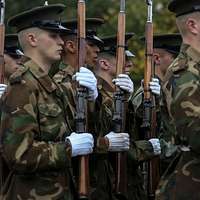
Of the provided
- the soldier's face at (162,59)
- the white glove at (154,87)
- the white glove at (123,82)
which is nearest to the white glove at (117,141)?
the white glove at (123,82)

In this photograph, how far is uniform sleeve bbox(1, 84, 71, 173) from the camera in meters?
5.38

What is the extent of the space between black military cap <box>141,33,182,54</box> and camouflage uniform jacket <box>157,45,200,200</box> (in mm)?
2360

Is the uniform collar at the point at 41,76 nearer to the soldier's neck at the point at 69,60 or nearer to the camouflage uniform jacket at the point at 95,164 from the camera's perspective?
the camouflage uniform jacket at the point at 95,164

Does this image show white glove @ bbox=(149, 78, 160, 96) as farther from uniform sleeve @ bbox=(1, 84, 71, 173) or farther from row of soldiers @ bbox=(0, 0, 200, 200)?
uniform sleeve @ bbox=(1, 84, 71, 173)

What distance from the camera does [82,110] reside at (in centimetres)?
591

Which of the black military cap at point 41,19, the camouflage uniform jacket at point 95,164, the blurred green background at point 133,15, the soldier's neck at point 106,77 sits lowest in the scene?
the camouflage uniform jacket at point 95,164

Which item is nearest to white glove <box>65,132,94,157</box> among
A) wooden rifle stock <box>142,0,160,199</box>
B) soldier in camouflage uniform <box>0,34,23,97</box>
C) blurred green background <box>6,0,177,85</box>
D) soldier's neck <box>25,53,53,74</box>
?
soldier's neck <box>25,53,53,74</box>

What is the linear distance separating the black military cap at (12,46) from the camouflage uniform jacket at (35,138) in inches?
90.1

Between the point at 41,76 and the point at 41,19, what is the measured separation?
20.0 inches

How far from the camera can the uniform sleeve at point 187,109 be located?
5.07 metres

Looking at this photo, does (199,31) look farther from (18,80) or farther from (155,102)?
(155,102)

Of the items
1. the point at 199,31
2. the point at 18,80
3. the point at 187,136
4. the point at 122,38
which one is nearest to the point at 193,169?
the point at 187,136

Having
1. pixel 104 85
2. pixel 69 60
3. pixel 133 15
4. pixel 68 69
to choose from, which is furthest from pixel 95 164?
pixel 133 15

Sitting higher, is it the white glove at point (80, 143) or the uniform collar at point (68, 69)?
the uniform collar at point (68, 69)
